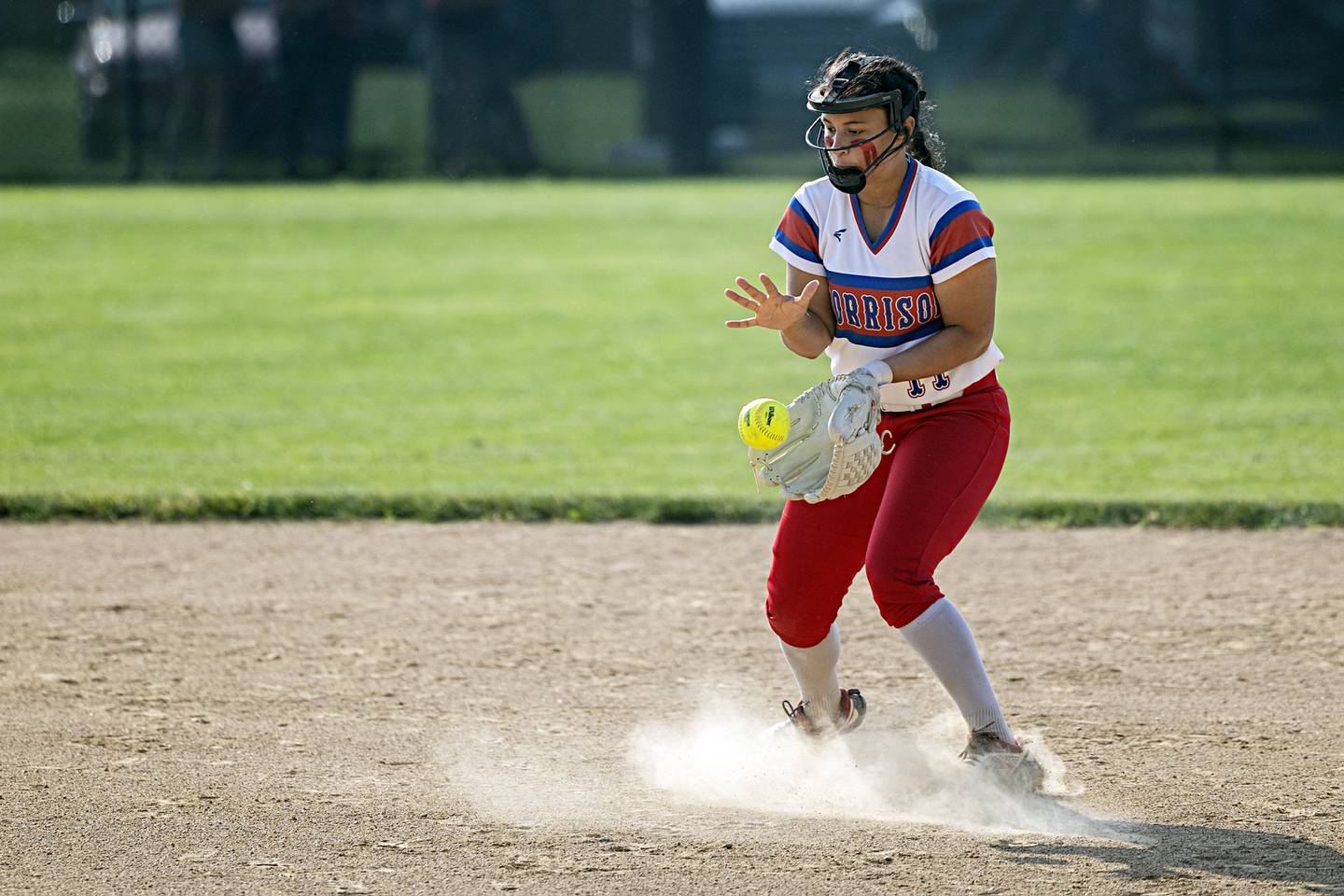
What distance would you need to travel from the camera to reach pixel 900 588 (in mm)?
3738

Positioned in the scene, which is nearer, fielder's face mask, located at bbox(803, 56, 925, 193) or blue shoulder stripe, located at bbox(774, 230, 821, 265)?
fielder's face mask, located at bbox(803, 56, 925, 193)

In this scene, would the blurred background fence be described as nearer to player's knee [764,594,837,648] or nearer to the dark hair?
the dark hair

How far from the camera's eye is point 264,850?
3.59 m

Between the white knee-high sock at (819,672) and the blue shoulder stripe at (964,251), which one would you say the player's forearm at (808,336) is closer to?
the blue shoulder stripe at (964,251)

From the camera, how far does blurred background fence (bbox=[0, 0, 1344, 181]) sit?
16250mm

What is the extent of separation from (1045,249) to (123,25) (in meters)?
10.1

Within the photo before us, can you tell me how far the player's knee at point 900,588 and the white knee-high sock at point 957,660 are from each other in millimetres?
26

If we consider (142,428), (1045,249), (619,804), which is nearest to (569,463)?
(142,428)

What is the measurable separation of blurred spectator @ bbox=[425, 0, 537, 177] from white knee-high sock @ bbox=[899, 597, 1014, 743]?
45.6ft

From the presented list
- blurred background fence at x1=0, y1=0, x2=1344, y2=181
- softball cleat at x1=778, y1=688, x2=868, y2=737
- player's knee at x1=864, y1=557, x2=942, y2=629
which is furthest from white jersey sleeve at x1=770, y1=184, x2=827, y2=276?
blurred background fence at x1=0, y1=0, x2=1344, y2=181

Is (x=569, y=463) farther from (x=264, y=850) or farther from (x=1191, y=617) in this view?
(x=264, y=850)

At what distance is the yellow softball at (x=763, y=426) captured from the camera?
385 cm

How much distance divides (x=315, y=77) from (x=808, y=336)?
14009mm

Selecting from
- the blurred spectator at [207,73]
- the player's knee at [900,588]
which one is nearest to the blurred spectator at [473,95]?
the blurred spectator at [207,73]
